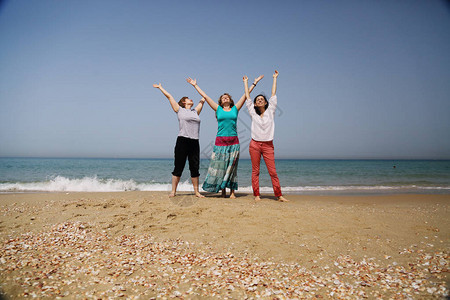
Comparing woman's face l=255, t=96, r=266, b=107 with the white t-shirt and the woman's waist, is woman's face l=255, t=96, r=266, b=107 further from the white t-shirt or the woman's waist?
Result: the woman's waist

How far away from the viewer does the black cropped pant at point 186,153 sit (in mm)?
5578

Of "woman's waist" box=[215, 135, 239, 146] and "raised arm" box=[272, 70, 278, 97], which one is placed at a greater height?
"raised arm" box=[272, 70, 278, 97]

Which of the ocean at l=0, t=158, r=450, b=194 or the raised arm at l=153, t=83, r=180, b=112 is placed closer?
the raised arm at l=153, t=83, r=180, b=112

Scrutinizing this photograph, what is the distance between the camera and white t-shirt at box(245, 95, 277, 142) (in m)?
5.38

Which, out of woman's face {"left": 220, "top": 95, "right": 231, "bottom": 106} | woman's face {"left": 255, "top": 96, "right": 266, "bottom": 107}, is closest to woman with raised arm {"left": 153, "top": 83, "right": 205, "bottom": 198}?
woman's face {"left": 220, "top": 95, "right": 231, "bottom": 106}

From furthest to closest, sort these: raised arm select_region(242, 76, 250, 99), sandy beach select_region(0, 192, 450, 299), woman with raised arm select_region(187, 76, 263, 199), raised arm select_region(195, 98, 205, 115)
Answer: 1. raised arm select_region(195, 98, 205, 115)
2. woman with raised arm select_region(187, 76, 263, 199)
3. raised arm select_region(242, 76, 250, 99)
4. sandy beach select_region(0, 192, 450, 299)

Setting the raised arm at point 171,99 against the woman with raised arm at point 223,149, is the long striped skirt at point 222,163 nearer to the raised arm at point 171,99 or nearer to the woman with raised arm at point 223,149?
the woman with raised arm at point 223,149

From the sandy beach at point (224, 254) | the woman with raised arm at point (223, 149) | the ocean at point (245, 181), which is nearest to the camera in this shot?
the sandy beach at point (224, 254)

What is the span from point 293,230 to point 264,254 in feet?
2.76

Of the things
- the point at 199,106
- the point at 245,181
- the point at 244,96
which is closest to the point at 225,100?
the point at 244,96

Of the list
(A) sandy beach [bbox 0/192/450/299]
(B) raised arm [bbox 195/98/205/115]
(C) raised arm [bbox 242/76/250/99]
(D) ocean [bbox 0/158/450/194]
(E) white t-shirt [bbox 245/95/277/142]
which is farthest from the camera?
(D) ocean [bbox 0/158/450/194]

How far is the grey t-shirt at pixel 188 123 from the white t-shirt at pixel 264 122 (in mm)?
1326

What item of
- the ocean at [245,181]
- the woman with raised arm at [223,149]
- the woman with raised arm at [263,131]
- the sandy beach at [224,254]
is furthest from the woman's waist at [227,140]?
the sandy beach at [224,254]

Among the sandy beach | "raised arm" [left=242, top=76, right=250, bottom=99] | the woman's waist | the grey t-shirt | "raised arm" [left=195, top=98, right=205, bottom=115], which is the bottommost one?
the sandy beach
